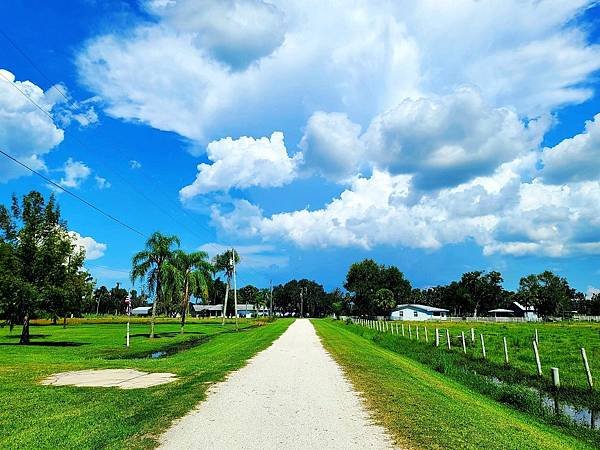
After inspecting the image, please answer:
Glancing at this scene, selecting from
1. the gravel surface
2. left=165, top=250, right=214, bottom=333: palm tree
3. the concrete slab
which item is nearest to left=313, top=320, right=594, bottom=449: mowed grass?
the gravel surface

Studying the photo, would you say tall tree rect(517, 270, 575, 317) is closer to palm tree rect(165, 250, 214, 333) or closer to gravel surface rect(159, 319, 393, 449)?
palm tree rect(165, 250, 214, 333)

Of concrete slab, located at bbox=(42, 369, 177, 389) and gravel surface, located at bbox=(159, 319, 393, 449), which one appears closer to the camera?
gravel surface, located at bbox=(159, 319, 393, 449)

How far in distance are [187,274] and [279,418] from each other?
4617 cm

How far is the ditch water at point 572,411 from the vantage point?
1270cm

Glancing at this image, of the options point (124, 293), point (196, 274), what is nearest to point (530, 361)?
point (196, 274)

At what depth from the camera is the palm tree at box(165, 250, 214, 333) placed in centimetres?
5075

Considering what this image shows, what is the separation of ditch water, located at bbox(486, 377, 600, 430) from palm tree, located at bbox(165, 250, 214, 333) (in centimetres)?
3918

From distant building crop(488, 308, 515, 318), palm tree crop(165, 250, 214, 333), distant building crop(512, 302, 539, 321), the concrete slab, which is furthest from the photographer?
distant building crop(488, 308, 515, 318)

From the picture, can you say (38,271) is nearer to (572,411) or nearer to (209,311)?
(572,411)

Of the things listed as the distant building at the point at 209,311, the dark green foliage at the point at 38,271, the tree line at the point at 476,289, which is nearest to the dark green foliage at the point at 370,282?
the tree line at the point at 476,289

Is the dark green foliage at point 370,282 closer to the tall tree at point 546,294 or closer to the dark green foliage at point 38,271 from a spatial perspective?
the tall tree at point 546,294

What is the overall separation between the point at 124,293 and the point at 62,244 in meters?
167

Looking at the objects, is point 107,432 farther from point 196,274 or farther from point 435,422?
point 196,274

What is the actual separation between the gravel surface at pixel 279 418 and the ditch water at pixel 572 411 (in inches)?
232
